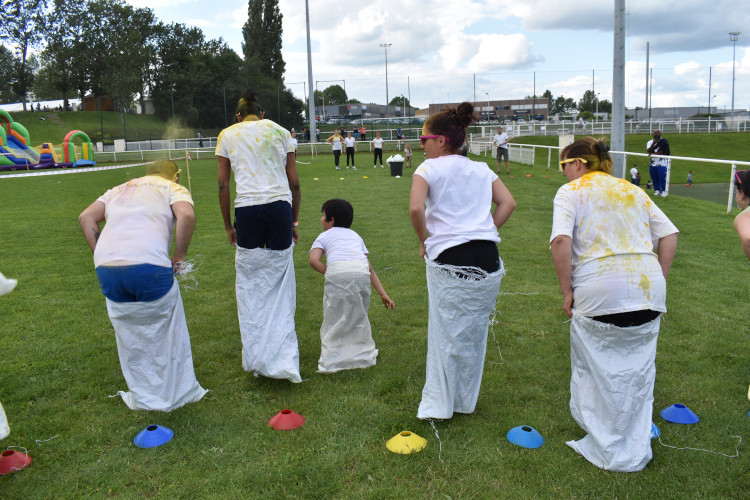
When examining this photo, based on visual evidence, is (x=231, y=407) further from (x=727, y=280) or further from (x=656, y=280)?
(x=727, y=280)

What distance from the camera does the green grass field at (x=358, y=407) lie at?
9.88ft

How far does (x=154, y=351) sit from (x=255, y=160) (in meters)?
1.48

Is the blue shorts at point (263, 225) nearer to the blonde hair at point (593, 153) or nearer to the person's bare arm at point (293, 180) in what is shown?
the person's bare arm at point (293, 180)

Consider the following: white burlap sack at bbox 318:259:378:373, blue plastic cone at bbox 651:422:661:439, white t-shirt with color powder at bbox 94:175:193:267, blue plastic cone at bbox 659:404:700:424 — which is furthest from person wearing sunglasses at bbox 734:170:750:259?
white t-shirt with color powder at bbox 94:175:193:267

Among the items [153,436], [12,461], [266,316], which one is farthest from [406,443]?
[12,461]

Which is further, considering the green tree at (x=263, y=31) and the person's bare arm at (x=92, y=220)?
the green tree at (x=263, y=31)

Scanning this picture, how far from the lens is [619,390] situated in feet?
9.83

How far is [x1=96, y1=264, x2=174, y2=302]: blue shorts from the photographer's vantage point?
3455 mm

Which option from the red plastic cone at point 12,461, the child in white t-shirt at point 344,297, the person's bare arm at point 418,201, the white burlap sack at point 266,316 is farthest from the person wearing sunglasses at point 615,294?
the red plastic cone at point 12,461

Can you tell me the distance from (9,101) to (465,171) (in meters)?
107

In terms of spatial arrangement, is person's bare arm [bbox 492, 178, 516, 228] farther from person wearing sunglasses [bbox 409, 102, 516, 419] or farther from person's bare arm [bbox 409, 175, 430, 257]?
person's bare arm [bbox 409, 175, 430, 257]

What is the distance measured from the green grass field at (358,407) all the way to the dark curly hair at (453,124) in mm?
1813

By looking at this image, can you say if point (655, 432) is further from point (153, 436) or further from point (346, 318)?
point (153, 436)

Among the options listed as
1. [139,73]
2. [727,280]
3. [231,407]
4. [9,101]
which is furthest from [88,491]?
[9,101]
